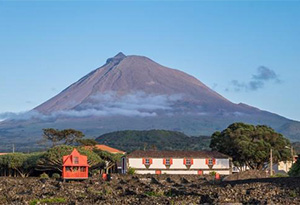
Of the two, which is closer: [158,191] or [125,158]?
[158,191]

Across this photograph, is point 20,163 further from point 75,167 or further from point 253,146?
point 253,146

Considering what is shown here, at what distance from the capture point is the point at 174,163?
102m

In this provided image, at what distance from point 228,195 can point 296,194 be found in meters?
4.11

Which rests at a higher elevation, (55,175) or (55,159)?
(55,159)

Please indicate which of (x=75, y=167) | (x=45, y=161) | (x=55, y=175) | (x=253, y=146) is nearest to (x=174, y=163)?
(x=253, y=146)

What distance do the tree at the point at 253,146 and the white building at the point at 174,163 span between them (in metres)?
3.31

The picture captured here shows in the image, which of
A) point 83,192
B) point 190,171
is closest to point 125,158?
point 190,171

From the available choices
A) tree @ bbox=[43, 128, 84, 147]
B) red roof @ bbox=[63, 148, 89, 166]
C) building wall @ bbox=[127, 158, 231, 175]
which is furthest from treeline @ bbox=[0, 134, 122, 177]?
tree @ bbox=[43, 128, 84, 147]

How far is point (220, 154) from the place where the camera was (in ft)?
333

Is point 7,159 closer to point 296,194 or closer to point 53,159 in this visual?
point 53,159

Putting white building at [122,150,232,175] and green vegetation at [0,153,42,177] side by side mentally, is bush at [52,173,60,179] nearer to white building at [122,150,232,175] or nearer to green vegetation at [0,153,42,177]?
green vegetation at [0,153,42,177]

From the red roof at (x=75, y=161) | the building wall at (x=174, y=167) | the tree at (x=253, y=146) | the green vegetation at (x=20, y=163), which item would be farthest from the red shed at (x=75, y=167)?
the tree at (x=253, y=146)

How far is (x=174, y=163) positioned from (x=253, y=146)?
40.0ft

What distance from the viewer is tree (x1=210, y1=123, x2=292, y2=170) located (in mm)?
99938
